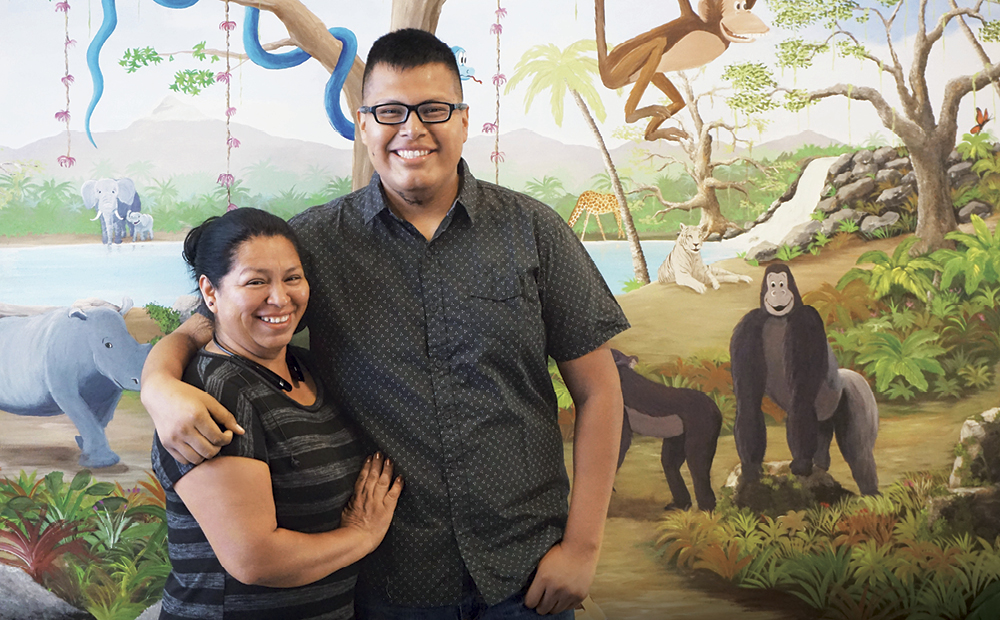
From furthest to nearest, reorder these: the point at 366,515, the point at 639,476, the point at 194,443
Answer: the point at 639,476
the point at 366,515
the point at 194,443

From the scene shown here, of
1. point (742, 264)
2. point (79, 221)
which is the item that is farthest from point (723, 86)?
point (79, 221)

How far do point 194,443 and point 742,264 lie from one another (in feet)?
6.64

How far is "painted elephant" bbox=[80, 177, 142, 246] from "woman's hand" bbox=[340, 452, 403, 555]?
178 centimetres

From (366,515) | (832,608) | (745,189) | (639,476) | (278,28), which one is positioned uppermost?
(278,28)

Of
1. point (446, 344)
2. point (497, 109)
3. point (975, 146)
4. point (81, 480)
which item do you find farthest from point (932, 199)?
point (81, 480)

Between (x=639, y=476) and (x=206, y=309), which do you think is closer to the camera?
(x=206, y=309)

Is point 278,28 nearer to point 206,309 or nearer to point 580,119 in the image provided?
point 580,119

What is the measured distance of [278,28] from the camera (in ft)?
8.36

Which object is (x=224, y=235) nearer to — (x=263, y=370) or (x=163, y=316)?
(x=263, y=370)

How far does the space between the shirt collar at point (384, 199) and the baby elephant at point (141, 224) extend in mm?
1526

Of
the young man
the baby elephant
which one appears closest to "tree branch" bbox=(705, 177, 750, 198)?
the young man

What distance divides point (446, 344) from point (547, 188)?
4.43 ft

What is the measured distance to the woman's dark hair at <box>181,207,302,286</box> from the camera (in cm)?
130

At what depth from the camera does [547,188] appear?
2.60 metres
